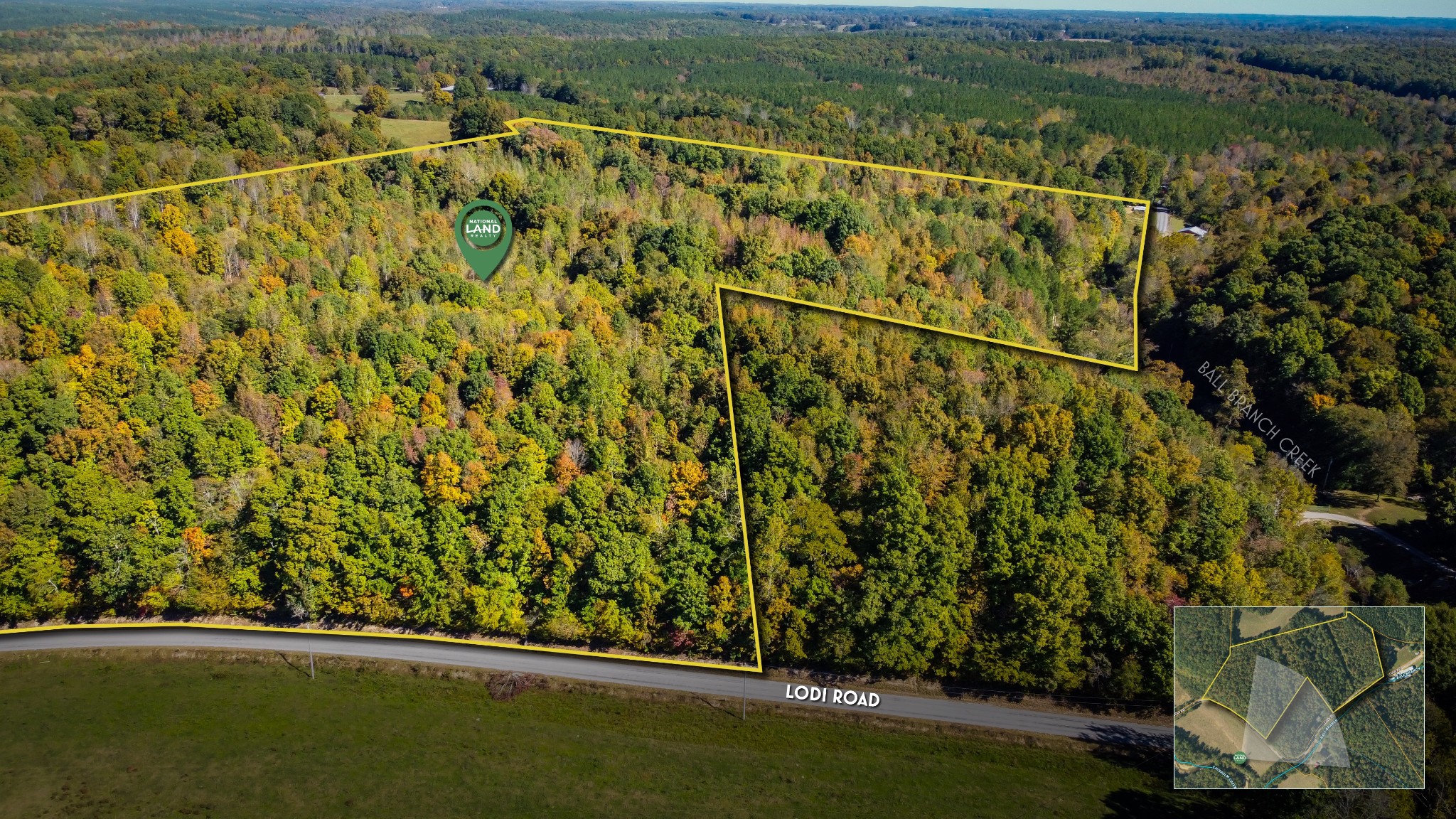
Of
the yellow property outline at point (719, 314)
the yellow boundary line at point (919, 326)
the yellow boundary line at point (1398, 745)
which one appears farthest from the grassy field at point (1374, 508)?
the yellow boundary line at point (919, 326)

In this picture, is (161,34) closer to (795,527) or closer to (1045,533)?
(795,527)

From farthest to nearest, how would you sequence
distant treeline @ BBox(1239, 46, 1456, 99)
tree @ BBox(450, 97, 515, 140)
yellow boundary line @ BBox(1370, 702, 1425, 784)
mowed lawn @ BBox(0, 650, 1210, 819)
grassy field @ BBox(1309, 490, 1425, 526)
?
distant treeline @ BBox(1239, 46, 1456, 99) → tree @ BBox(450, 97, 515, 140) → grassy field @ BBox(1309, 490, 1425, 526) → mowed lawn @ BBox(0, 650, 1210, 819) → yellow boundary line @ BBox(1370, 702, 1425, 784)

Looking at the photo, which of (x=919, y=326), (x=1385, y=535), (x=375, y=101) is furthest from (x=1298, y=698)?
(x=375, y=101)

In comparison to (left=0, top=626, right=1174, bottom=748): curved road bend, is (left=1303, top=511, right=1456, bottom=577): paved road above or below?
above

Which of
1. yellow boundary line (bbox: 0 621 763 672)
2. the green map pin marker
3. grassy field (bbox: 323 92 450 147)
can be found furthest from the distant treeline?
yellow boundary line (bbox: 0 621 763 672)

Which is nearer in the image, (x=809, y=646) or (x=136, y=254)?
(x=809, y=646)

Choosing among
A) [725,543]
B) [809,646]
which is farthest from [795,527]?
[809,646]

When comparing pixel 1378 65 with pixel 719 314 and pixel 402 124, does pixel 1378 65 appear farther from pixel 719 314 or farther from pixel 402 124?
pixel 402 124

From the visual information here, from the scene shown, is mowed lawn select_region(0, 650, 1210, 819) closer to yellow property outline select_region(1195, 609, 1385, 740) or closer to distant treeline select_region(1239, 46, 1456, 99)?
yellow property outline select_region(1195, 609, 1385, 740)
